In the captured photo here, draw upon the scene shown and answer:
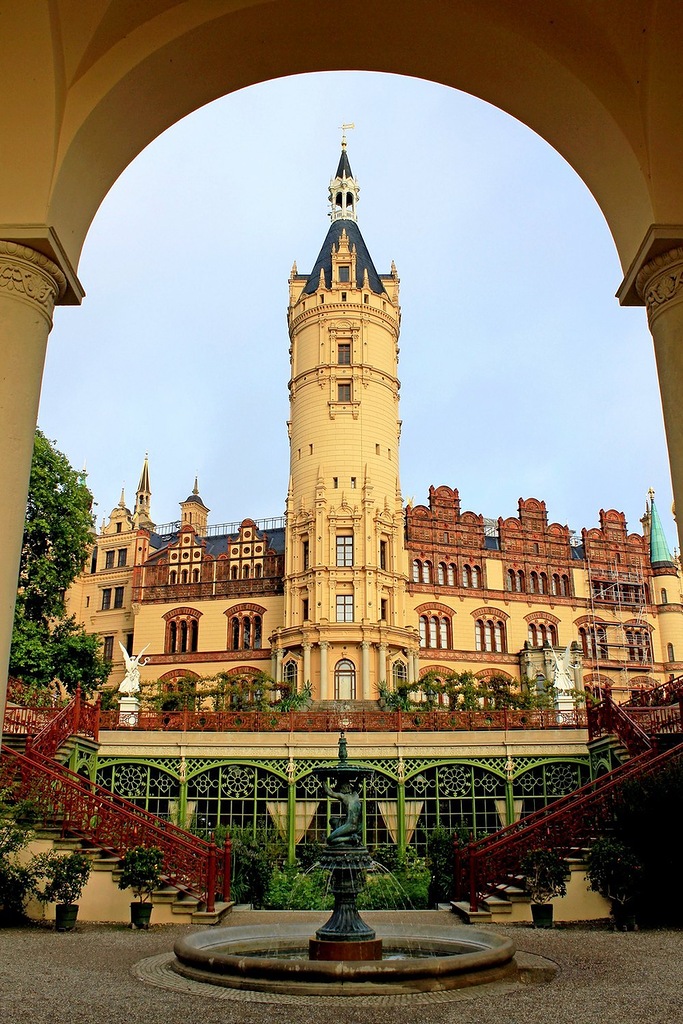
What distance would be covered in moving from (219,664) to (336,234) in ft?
78.8

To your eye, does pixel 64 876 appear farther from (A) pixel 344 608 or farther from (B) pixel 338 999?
(A) pixel 344 608

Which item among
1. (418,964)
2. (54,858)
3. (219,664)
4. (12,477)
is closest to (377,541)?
(219,664)

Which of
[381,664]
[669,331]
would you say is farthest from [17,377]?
[381,664]

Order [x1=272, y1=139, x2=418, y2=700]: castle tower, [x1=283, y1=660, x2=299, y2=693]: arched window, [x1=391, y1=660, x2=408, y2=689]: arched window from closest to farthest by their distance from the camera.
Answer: [x1=272, y1=139, x2=418, y2=700]: castle tower, [x1=283, y1=660, x2=299, y2=693]: arched window, [x1=391, y1=660, x2=408, y2=689]: arched window

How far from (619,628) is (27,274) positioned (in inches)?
1939

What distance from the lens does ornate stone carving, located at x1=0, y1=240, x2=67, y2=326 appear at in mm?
5457

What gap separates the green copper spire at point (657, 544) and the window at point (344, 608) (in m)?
21.7

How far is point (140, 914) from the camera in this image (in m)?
13.4

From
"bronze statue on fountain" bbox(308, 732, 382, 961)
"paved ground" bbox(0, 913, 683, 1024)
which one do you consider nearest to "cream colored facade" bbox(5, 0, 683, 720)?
"paved ground" bbox(0, 913, 683, 1024)

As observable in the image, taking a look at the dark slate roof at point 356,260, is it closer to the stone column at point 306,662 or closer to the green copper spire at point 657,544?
the stone column at point 306,662

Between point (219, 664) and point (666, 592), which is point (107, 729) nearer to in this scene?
point (219, 664)

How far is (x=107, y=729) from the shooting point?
71.6 ft

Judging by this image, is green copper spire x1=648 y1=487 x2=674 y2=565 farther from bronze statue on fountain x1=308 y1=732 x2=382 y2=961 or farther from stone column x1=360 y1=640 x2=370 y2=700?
bronze statue on fountain x1=308 y1=732 x2=382 y2=961

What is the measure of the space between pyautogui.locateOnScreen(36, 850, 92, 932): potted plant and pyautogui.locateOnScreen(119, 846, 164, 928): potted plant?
694 millimetres
